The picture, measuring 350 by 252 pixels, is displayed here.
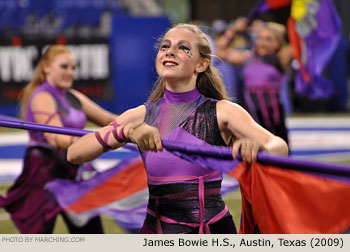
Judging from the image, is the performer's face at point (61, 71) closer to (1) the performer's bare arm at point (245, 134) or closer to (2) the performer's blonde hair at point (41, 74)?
(2) the performer's blonde hair at point (41, 74)

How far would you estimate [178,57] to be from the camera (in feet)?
8.59

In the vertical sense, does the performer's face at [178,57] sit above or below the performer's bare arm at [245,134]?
above

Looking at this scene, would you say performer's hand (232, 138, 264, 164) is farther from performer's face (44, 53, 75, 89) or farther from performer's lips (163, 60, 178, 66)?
performer's face (44, 53, 75, 89)

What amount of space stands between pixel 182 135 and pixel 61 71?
1.91 meters

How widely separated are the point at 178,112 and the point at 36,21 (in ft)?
56.8

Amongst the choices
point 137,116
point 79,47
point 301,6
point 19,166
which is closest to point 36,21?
point 79,47

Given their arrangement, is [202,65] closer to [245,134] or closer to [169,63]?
[169,63]

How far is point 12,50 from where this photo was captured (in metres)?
13.1

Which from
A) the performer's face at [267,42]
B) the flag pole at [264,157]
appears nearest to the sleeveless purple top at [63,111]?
the flag pole at [264,157]

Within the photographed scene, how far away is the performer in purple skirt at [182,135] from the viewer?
8.59ft

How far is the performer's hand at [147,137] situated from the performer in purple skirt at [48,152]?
1.53 m

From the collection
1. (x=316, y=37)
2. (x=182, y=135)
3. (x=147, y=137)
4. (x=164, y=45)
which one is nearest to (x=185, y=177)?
(x=182, y=135)

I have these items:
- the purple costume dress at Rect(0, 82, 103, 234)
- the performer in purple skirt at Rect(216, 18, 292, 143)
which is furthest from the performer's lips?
the performer in purple skirt at Rect(216, 18, 292, 143)

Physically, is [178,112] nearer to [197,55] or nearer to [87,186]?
[197,55]
